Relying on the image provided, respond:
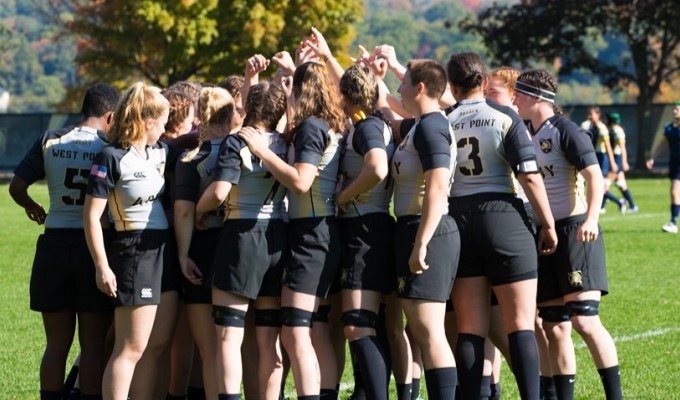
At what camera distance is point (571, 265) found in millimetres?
7027

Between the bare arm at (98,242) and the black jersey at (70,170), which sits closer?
the bare arm at (98,242)

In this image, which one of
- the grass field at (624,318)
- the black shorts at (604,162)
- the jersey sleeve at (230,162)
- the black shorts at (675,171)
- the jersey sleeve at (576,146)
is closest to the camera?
the jersey sleeve at (230,162)

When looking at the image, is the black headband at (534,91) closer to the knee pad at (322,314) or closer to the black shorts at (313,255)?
the black shorts at (313,255)

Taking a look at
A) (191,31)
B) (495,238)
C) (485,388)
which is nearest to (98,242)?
(495,238)

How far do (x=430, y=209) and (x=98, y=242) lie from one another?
69.3 inches

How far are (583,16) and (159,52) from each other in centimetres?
1686

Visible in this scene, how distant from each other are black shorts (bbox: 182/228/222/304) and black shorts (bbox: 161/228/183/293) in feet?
0.18

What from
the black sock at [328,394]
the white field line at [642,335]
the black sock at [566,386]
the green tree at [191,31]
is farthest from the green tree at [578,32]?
the black sock at [328,394]

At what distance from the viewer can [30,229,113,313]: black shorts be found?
6.65m

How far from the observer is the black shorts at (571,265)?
7.02 meters

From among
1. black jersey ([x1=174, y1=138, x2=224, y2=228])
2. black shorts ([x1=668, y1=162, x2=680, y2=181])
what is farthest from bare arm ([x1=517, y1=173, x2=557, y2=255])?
black shorts ([x1=668, y1=162, x2=680, y2=181])

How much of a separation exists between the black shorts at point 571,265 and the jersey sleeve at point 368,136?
1.35 meters

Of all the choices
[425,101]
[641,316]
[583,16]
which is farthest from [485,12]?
[425,101]

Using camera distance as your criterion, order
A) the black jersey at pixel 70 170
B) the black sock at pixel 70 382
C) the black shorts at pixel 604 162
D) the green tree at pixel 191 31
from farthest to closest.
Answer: the green tree at pixel 191 31, the black shorts at pixel 604 162, the black sock at pixel 70 382, the black jersey at pixel 70 170
